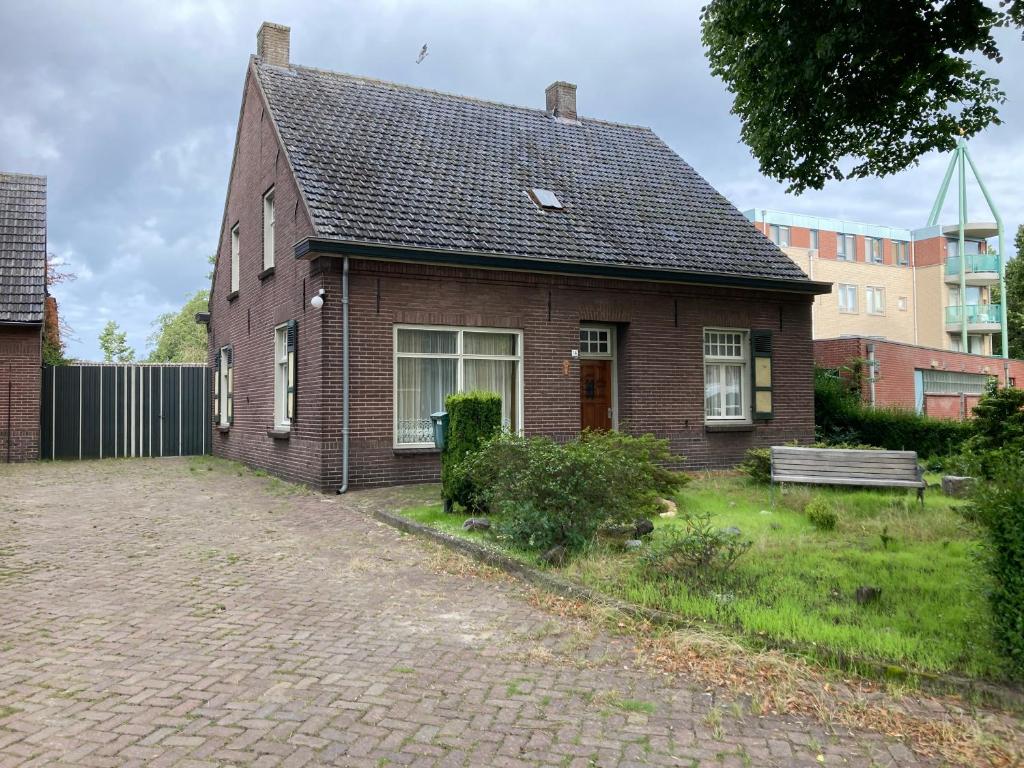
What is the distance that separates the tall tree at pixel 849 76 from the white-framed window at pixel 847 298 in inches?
1561

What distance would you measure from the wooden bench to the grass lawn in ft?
2.41

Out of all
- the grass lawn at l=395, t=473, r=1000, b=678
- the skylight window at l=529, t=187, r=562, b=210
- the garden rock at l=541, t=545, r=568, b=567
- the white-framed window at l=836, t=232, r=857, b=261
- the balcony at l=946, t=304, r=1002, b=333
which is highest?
the white-framed window at l=836, t=232, r=857, b=261

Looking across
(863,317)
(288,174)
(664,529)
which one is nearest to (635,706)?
(664,529)

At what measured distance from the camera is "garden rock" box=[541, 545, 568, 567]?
21.9 feet

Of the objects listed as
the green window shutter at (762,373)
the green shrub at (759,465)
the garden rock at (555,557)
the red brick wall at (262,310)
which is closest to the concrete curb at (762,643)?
the garden rock at (555,557)

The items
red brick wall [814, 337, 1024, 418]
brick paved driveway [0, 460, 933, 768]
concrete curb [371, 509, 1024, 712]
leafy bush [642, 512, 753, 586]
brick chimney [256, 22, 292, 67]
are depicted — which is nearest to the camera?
brick paved driveway [0, 460, 933, 768]

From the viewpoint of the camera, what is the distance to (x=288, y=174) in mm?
13656

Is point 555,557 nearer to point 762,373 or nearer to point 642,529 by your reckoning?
point 642,529

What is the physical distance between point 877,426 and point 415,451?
10.8m

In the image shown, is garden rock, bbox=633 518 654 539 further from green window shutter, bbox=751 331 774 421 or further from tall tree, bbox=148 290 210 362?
tall tree, bbox=148 290 210 362

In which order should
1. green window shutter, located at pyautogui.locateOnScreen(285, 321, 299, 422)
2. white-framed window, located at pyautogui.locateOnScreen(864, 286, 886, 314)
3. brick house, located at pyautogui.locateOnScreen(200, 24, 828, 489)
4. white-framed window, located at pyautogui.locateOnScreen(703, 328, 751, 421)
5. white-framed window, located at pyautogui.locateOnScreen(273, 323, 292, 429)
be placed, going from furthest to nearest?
white-framed window, located at pyautogui.locateOnScreen(864, 286, 886, 314), white-framed window, located at pyautogui.locateOnScreen(703, 328, 751, 421), white-framed window, located at pyautogui.locateOnScreen(273, 323, 292, 429), green window shutter, located at pyautogui.locateOnScreen(285, 321, 299, 422), brick house, located at pyautogui.locateOnScreen(200, 24, 828, 489)

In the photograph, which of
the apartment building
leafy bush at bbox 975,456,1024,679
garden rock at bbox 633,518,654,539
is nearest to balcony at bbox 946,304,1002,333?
the apartment building

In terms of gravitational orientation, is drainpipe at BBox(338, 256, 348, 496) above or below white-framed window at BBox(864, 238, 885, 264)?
below

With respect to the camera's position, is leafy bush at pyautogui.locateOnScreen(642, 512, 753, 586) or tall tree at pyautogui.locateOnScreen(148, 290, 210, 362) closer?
leafy bush at pyautogui.locateOnScreen(642, 512, 753, 586)
